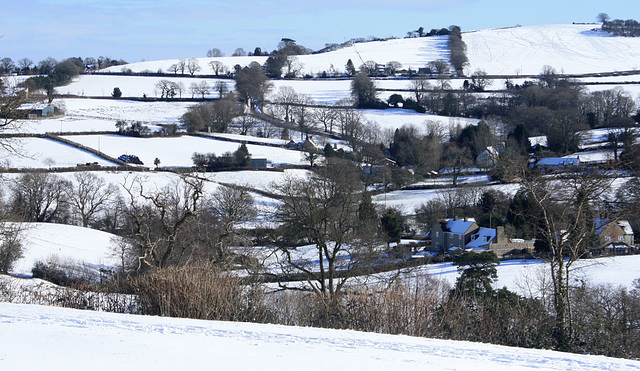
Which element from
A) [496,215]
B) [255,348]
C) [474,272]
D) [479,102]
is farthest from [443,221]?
[479,102]

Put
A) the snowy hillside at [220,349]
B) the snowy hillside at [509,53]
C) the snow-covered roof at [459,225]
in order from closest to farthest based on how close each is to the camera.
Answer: the snowy hillside at [220,349] → the snow-covered roof at [459,225] → the snowy hillside at [509,53]

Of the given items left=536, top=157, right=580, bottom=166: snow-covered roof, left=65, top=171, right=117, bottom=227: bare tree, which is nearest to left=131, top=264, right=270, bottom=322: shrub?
left=65, top=171, right=117, bottom=227: bare tree

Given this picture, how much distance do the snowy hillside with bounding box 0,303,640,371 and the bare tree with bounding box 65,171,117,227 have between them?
29.7 meters

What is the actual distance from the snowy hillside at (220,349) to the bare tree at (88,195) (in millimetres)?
29676

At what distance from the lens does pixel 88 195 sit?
38531 mm

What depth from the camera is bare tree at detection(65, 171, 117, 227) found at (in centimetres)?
3716

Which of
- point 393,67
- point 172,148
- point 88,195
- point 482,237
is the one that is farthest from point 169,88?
point 482,237

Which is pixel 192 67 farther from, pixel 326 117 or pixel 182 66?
pixel 326 117

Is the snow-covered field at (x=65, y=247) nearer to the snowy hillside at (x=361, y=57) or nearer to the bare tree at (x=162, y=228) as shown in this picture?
the bare tree at (x=162, y=228)

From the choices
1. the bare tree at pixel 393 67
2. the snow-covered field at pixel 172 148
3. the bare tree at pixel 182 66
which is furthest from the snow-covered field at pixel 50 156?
the bare tree at pixel 393 67

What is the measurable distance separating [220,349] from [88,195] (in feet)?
113

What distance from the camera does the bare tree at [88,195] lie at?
3716cm

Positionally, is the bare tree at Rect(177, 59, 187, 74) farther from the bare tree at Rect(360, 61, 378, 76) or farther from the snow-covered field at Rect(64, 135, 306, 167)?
the snow-covered field at Rect(64, 135, 306, 167)

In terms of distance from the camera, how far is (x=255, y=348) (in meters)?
7.52
